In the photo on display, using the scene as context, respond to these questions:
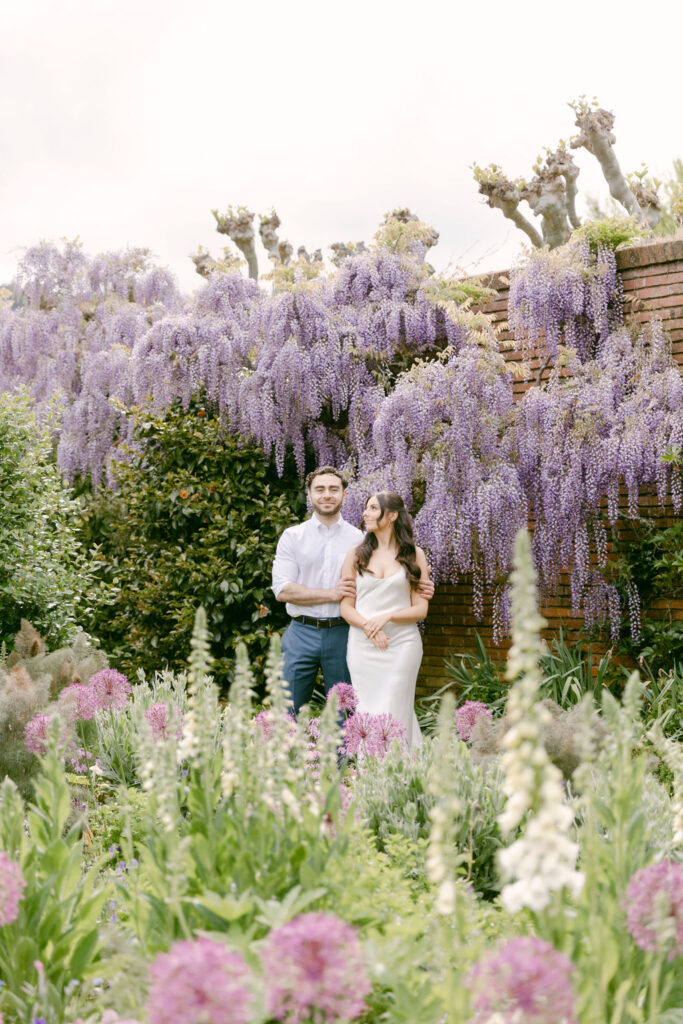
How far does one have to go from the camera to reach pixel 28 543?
5.72 meters

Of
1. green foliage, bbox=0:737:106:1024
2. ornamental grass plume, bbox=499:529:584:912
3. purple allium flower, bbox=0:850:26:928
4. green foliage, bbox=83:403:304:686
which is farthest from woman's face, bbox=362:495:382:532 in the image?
ornamental grass plume, bbox=499:529:584:912

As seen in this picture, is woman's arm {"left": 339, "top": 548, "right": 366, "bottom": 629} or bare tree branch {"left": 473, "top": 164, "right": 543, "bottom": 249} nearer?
woman's arm {"left": 339, "top": 548, "right": 366, "bottom": 629}

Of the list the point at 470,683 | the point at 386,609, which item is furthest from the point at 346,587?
the point at 470,683

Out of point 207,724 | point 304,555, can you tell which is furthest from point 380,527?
point 207,724

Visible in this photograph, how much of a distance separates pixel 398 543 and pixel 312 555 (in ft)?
1.79

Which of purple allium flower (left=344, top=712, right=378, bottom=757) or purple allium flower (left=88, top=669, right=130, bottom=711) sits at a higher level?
purple allium flower (left=88, top=669, right=130, bottom=711)

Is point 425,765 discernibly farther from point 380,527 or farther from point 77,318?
point 77,318

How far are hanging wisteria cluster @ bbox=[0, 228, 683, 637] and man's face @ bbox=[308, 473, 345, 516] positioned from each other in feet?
3.43

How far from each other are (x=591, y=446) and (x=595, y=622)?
1.18 m

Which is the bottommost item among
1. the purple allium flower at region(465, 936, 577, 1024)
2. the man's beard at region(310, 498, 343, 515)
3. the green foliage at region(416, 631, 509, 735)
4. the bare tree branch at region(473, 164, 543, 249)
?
the green foliage at region(416, 631, 509, 735)

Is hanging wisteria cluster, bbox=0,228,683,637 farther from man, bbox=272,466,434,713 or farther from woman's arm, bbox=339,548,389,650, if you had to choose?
woman's arm, bbox=339,548,389,650

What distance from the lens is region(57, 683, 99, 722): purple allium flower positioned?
357 cm

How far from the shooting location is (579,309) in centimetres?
632

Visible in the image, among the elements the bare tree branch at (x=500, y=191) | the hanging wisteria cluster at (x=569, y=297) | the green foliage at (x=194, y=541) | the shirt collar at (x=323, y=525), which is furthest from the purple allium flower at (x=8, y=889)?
the bare tree branch at (x=500, y=191)
